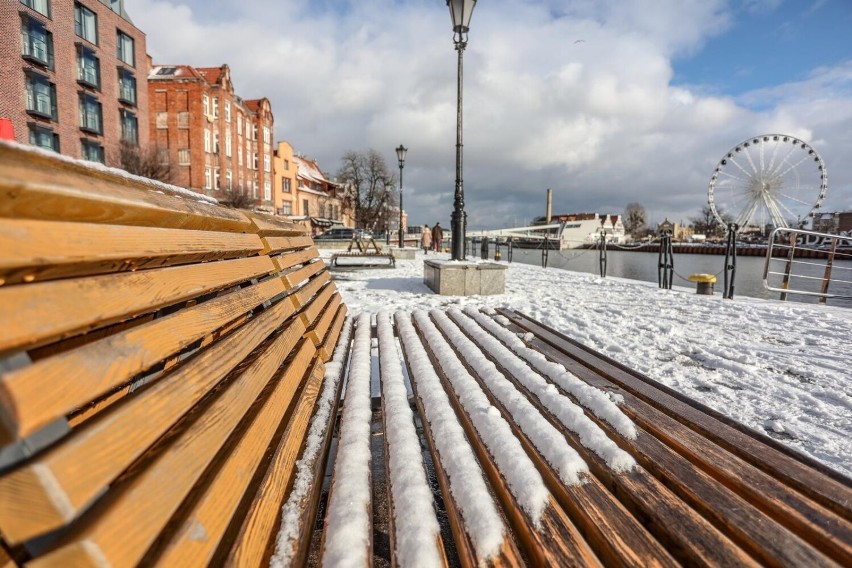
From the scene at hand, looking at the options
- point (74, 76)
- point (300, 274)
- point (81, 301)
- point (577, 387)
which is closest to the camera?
point (81, 301)

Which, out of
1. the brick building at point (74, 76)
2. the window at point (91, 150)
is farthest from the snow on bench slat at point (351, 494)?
the window at point (91, 150)

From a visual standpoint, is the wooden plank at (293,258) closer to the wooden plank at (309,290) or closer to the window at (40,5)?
the wooden plank at (309,290)

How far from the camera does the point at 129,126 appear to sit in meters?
27.0

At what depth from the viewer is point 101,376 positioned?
0.66 m

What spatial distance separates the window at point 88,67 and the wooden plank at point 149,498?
3081cm

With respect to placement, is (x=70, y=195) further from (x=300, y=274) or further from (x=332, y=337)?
(x=332, y=337)

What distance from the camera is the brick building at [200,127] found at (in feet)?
107

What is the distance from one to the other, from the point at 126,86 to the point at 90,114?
12.8ft

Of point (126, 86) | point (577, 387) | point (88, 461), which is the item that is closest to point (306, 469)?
point (88, 461)

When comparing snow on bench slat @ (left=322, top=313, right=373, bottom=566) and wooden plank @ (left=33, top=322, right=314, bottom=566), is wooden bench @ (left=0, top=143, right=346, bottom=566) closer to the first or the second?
wooden plank @ (left=33, top=322, right=314, bottom=566)

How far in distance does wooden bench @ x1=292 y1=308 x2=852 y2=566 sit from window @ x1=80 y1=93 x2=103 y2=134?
30122mm

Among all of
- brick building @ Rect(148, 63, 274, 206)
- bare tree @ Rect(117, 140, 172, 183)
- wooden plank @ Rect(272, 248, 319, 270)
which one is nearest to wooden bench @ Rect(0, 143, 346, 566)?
wooden plank @ Rect(272, 248, 319, 270)

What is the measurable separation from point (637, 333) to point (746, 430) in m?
3.69

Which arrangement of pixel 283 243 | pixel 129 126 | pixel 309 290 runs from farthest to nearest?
pixel 129 126
pixel 309 290
pixel 283 243
